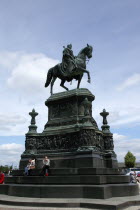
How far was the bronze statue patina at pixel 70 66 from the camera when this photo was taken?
17125 mm

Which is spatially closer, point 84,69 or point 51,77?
point 84,69

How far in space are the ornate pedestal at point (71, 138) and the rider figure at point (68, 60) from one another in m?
1.87

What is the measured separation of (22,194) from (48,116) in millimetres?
6707

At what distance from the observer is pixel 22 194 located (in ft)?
37.2

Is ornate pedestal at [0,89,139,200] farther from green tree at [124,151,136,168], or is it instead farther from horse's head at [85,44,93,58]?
green tree at [124,151,136,168]

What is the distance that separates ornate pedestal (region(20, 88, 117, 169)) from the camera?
1348 centimetres

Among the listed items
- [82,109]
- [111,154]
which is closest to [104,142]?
[111,154]

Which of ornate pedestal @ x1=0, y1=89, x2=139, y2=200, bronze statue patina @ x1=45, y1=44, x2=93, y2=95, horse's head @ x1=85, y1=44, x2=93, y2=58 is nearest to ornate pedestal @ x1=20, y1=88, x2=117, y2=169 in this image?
ornate pedestal @ x1=0, y1=89, x2=139, y2=200

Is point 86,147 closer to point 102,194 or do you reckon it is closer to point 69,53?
point 102,194

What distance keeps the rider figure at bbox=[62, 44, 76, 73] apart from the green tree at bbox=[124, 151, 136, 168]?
76.6 m

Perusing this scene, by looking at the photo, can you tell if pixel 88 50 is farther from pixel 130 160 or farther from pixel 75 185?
pixel 130 160

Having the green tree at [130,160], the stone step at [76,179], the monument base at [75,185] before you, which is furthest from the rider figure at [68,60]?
the green tree at [130,160]

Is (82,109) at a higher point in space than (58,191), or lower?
higher

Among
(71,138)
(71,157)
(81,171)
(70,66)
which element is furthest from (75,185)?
(70,66)
